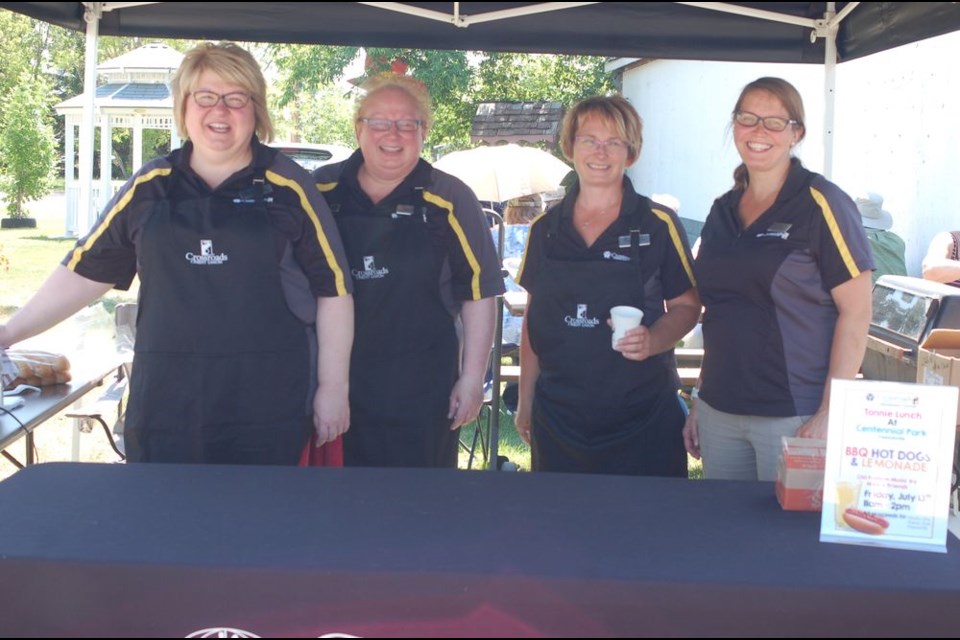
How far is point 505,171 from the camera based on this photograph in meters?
7.60

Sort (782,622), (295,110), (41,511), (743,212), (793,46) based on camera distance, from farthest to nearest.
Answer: (295,110), (793,46), (743,212), (41,511), (782,622)

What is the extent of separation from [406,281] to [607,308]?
0.59 meters

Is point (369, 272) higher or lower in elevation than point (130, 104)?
lower

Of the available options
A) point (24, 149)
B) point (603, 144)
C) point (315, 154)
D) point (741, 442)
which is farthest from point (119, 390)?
point (24, 149)

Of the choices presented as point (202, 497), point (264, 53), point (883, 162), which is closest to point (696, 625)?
point (202, 497)

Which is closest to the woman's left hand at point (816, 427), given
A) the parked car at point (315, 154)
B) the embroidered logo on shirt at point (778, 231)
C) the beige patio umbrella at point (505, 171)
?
the embroidered logo on shirt at point (778, 231)

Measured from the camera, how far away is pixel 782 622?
1524 millimetres

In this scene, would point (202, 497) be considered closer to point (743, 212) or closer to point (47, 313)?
point (47, 313)

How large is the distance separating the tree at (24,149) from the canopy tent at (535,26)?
17236 mm

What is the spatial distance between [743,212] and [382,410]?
1.17m

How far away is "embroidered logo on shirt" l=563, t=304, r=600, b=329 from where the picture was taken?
8.96 ft

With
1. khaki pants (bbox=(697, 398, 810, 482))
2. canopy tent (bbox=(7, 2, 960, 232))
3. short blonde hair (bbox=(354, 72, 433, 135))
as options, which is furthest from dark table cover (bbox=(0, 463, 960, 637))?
canopy tent (bbox=(7, 2, 960, 232))

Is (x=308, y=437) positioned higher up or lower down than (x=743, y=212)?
lower down

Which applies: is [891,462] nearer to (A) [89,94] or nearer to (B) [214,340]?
(B) [214,340]
